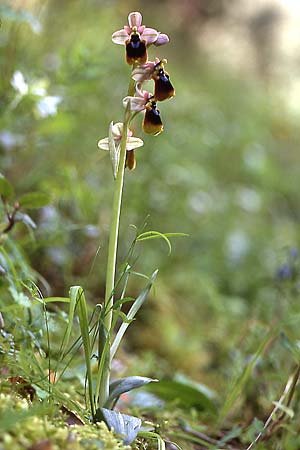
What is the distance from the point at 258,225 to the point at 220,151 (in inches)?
22.2

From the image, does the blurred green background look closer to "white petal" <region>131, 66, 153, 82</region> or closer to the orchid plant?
the orchid plant

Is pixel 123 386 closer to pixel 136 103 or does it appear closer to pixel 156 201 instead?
pixel 136 103

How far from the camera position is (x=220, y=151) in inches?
133

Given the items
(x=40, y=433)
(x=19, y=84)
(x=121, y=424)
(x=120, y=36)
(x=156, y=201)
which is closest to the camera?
(x=40, y=433)

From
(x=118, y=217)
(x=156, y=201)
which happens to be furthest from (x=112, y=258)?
(x=156, y=201)

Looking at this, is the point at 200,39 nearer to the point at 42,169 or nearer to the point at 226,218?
the point at 226,218

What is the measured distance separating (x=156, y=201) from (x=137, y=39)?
1420 mm

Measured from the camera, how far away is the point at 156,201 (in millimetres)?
2277

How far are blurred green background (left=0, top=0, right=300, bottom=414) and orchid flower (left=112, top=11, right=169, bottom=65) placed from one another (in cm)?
25

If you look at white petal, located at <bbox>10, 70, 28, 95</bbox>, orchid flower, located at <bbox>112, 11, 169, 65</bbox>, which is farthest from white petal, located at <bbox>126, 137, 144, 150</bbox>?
white petal, located at <bbox>10, 70, 28, 95</bbox>

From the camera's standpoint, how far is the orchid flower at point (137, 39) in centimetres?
86

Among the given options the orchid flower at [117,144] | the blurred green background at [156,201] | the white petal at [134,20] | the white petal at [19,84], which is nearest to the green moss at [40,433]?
the blurred green background at [156,201]

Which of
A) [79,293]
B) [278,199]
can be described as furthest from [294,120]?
[79,293]

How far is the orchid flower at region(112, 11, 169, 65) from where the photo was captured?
86 cm
